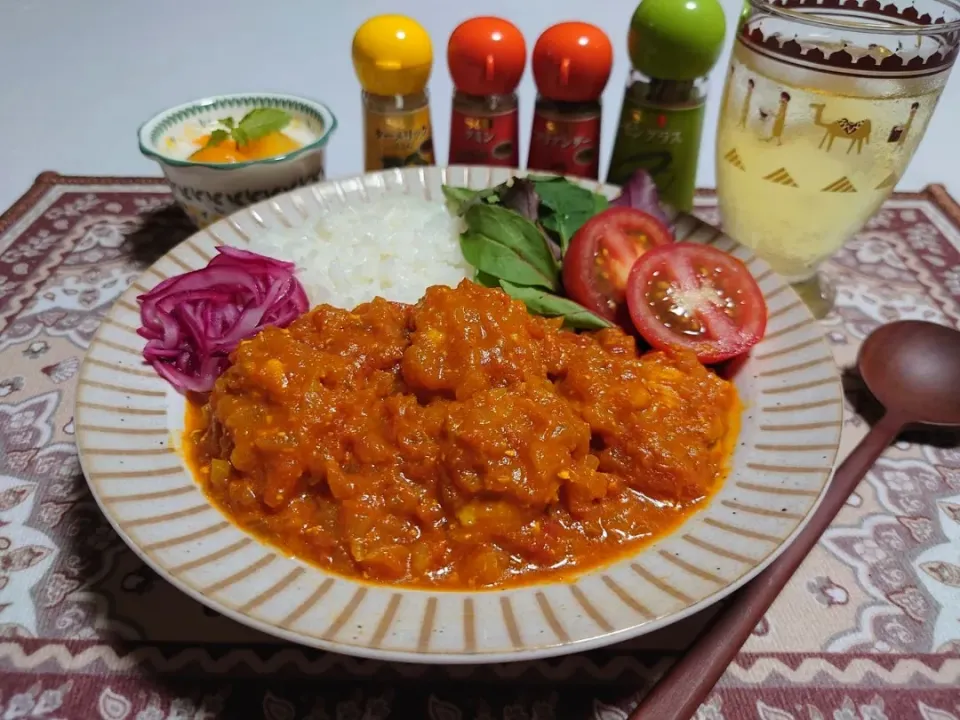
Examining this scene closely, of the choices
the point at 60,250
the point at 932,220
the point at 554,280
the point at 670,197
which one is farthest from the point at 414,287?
the point at 932,220

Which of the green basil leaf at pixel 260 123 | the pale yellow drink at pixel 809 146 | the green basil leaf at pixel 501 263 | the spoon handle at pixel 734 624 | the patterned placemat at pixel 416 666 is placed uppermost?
the pale yellow drink at pixel 809 146

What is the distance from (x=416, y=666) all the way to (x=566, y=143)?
241 cm

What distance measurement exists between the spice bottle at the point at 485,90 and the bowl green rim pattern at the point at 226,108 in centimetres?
61

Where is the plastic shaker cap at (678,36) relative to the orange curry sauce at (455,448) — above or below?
above

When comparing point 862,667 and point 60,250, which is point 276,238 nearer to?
point 60,250

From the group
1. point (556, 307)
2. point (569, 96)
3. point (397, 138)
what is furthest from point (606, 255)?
point (397, 138)

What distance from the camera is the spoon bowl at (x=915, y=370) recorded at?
8.18 ft

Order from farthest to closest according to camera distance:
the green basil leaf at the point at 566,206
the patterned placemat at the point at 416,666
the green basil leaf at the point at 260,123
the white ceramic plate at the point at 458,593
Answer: the green basil leaf at the point at 260,123 → the green basil leaf at the point at 566,206 → the patterned placemat at the point at 416,666 → the white ceramic plate at the point at 458,593

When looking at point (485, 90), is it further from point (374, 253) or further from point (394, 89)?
point (374, 253)

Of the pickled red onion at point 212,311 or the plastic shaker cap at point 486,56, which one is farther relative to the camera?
the plastic shaker cap at point 486,56

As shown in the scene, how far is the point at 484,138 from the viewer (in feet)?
11.0

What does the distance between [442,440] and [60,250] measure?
2.47 meters

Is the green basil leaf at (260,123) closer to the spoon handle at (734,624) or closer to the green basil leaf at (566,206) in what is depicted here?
the green basil leaf at (566,206)

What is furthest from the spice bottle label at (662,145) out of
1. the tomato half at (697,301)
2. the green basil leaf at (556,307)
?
the green basil leaf at (556,307)
